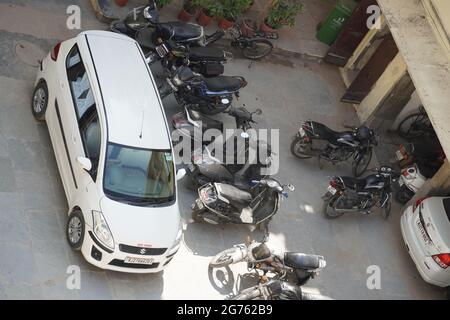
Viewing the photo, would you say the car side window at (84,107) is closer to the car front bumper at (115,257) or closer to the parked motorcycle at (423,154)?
the car front bumper at (115,257)

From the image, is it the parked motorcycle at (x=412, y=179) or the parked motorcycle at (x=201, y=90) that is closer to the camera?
the parked motorcycle at (x=201, y=90)

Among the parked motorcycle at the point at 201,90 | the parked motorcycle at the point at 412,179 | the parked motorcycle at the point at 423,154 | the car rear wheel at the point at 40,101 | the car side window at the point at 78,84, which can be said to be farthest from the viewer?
the parked motorcycle at the point at 423,154

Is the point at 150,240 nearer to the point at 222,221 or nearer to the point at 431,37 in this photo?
the point at 222,221

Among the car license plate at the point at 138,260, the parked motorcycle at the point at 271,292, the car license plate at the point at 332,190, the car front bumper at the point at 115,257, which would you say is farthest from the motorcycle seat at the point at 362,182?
the car license plate at the point at 138,260

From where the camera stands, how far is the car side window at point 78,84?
11.1 metres

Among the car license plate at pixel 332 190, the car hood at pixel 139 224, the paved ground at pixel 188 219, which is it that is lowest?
the paved ground at pixel 188 219

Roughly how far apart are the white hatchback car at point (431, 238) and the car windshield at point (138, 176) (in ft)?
15.7

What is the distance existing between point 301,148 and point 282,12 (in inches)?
142

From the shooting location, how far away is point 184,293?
11055 mm

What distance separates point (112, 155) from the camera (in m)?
10.6

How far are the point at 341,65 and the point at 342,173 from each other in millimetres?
3386

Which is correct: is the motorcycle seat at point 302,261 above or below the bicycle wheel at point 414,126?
below
